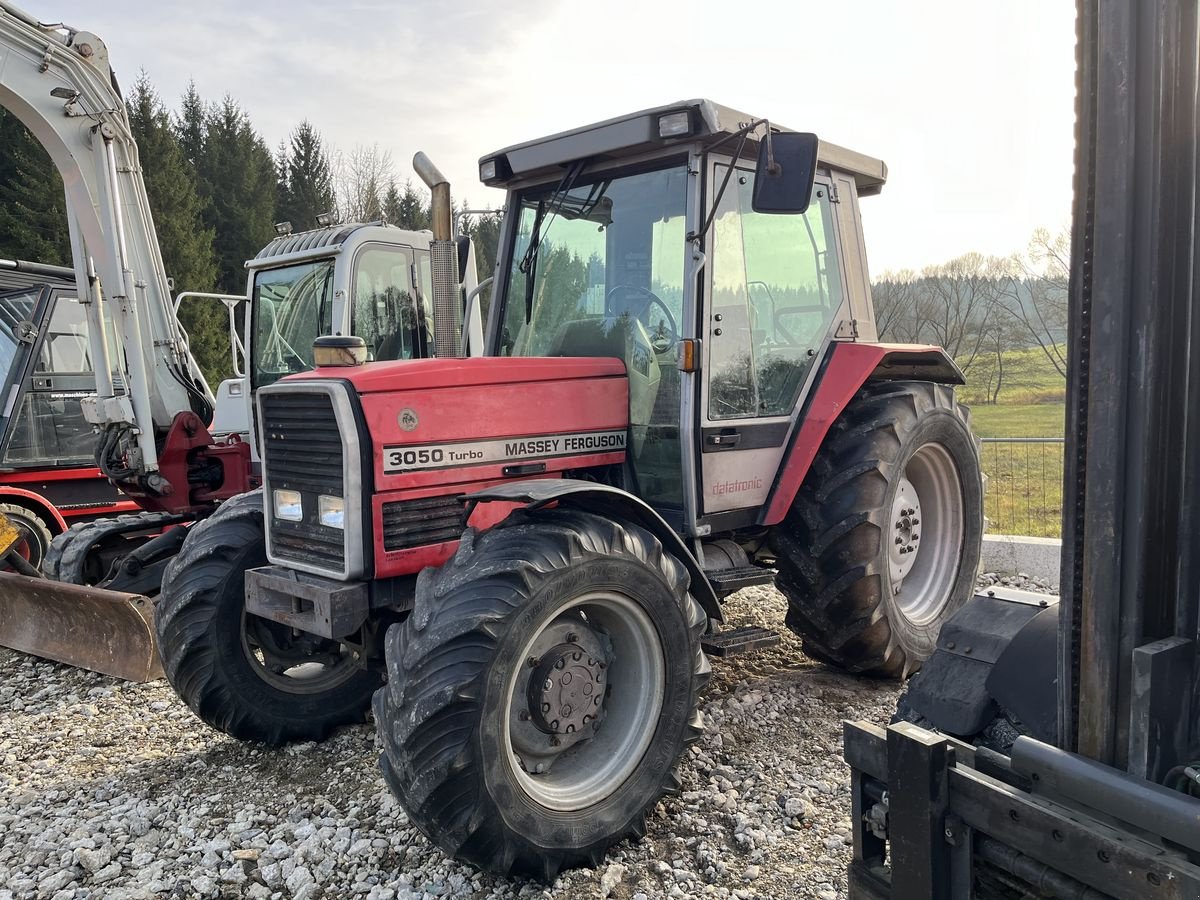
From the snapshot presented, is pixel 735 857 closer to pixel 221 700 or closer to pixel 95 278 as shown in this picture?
pixel 221 700

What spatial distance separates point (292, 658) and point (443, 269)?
1.84 meters

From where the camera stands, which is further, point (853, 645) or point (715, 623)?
point (853, 645)

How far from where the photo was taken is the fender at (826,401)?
156 inches

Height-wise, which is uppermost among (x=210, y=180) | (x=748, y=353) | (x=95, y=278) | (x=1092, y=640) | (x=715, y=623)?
(x=210, y=180)

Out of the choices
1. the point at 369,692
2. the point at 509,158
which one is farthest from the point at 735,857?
the point at 509,158

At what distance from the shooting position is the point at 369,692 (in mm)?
4020

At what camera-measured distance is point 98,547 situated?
614cm

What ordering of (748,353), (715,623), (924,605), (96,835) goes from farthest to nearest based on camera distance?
(924,605) < (748,353) < (715,623) < (96,835)

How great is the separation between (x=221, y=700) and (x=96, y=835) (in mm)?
648

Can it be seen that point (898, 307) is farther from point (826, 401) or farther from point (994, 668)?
point (994, 668)

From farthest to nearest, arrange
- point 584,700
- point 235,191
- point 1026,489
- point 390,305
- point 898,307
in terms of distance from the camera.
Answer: point 235,191, point 898,307, point 1026,489, point 390,305, point 584,700

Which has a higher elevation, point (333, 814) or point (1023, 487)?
point (1023, 487)

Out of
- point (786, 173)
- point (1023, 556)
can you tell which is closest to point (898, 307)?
point (1023, 556)

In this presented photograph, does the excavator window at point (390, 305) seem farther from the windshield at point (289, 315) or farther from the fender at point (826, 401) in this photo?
the fender at point (826, 401)
